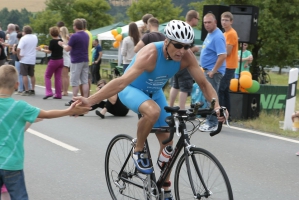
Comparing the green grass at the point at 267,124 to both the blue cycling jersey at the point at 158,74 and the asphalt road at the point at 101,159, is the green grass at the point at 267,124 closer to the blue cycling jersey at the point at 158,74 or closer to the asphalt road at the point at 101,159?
the asphalt road at the point at 101,159

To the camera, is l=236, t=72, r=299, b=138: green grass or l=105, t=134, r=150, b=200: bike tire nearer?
l=105, t=134, r=150, b=200: bike tire

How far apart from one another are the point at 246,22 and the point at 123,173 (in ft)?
24.0

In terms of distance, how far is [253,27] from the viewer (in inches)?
484

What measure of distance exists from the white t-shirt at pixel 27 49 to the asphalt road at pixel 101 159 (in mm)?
4617

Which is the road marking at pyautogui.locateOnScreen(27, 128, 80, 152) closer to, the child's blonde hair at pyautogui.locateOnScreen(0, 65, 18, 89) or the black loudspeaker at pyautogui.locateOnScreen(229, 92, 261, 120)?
the black loudspeaker at pyautogui.locateOnScreen(229, 92, 261, 120)

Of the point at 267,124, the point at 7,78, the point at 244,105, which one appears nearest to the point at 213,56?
the point at 244,105

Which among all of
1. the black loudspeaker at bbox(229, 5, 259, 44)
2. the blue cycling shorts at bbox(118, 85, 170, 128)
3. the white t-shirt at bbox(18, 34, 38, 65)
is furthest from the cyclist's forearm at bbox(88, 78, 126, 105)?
the white t-shirt at bbox(18, 34, 38, 65)

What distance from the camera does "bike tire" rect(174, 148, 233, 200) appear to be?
4.51 metres

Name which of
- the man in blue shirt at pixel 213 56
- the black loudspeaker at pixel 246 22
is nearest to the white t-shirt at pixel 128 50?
the black loudspeaker at pixel 246 22

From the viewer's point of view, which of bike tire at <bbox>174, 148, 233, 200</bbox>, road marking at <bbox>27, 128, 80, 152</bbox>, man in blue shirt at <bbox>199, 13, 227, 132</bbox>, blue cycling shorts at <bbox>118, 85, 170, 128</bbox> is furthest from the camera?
man in blue shirt at <bbox>199, 13, 227, 132</bbox>

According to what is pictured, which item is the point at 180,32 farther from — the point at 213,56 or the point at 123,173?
the point at 213,56

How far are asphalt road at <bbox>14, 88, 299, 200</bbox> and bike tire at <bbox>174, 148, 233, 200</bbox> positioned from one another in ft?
5.23

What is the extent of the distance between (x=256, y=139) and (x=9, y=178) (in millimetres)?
6047

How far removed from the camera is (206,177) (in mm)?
4652
